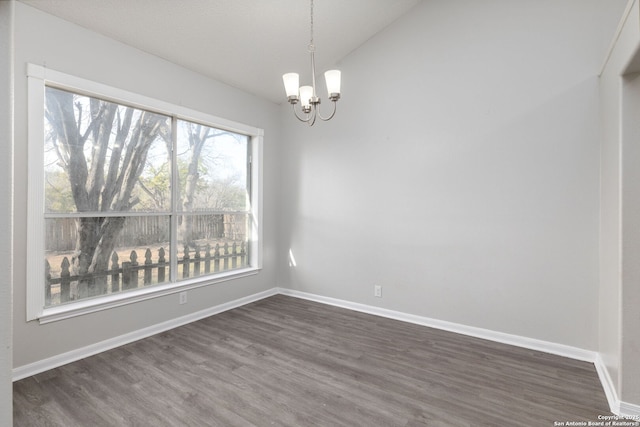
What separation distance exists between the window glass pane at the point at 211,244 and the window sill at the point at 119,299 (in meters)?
0.17

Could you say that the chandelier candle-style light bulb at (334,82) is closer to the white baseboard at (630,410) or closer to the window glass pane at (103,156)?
the window glass pane at (103,156)

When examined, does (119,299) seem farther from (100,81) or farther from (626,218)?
(626,218)

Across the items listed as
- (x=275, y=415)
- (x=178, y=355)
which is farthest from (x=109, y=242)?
(x=275, y=415)

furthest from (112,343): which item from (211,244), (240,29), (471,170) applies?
(471,170)

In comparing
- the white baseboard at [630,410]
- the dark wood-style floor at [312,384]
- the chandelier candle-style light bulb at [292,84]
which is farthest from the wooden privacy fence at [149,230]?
the white baseboard at [630,410]

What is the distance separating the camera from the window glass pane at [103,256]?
8.66ft

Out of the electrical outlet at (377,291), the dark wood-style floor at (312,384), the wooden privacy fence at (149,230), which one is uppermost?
the wooden privacy fence at (149,230)

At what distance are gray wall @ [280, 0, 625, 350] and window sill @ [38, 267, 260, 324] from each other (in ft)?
4.84

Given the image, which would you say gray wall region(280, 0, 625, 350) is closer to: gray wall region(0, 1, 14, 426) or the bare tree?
the bare tree

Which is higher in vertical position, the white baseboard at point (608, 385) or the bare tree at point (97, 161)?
the bare tree at point (97, 161)

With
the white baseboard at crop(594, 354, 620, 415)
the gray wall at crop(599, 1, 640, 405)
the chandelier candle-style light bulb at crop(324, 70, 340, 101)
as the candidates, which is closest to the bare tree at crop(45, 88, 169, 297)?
the chandelier candle-style light bulb at crop(324, 70, 340, 101)

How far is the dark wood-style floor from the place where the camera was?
1944mm

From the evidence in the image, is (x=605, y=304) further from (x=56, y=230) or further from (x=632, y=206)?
(x=56, y=230)

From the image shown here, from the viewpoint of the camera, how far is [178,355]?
8.90ft
